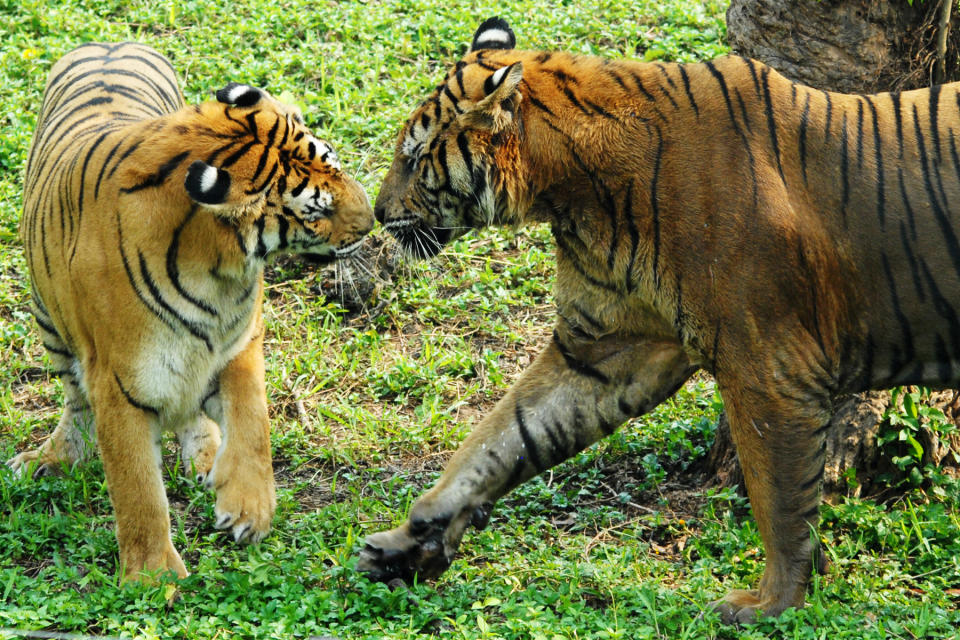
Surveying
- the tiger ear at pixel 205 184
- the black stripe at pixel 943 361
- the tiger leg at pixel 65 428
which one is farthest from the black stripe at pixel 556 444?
the tiger leg at pixel 65 428

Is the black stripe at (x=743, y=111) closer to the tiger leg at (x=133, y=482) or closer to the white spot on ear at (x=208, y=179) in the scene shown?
the white spot on ear at (x=208, y=179)

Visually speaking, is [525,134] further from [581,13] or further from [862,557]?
[581,13]

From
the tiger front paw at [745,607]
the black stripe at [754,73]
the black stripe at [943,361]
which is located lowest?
the tiger front paw at [745,607]

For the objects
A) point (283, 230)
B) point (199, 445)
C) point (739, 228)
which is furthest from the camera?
point (199, 445)

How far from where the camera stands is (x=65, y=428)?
5.13 m

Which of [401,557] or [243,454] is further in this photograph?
[243,454]

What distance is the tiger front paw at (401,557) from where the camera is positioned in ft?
13.4

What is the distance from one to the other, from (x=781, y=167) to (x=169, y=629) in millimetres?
2472

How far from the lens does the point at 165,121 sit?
14.3ft

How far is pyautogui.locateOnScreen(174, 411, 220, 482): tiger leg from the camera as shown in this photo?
5074 mm

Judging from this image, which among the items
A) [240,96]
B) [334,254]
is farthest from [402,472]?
[240,96]

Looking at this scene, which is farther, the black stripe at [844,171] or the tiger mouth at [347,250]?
the tiger mouth at [347,250]

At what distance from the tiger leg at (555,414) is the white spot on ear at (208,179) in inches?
52.0

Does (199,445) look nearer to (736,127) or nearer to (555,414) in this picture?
(555,414)
